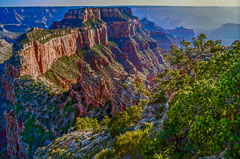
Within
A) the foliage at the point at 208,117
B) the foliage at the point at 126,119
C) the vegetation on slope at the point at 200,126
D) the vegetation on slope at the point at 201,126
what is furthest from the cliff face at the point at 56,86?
the foliage at the point at 208,117

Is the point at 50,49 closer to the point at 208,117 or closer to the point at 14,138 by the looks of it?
the point at 14,138

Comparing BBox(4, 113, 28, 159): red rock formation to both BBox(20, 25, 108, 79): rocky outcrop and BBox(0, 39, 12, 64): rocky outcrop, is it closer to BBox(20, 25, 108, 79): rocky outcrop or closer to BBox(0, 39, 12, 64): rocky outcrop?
BBox(20, 25, 108, 79): rocky outcrop

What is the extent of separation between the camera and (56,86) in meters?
62.1

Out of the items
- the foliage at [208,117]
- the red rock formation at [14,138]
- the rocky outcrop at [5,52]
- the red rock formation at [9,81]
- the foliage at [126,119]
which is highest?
the rocky outcrop at [5,52]

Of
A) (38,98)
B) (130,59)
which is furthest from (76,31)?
(38,98)

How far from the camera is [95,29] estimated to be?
444ft

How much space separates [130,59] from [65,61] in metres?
70.3

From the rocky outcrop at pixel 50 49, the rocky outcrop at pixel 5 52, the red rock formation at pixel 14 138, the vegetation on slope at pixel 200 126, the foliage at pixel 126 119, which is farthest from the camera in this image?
the rocky outcrop at pixel 5 52

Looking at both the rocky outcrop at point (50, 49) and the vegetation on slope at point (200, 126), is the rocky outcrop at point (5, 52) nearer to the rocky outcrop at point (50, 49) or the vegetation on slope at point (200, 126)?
the rocky outcrop at point (50, 49)

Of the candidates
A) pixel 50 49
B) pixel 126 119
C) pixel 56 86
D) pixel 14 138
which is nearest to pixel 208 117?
pixel 126 119

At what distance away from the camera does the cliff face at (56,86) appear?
43.2 metres

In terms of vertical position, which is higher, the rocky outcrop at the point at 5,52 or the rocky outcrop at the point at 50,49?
the rocky outcrop at the point at 5,52

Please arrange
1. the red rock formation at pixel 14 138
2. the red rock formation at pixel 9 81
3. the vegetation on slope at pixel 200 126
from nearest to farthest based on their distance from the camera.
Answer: the vegetation on slope at pixel 200 126
the red rock formation at pixel 14 138
the red rock formation at pixel 9 81

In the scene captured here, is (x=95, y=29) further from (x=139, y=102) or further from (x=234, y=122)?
(x=234, y=122)
